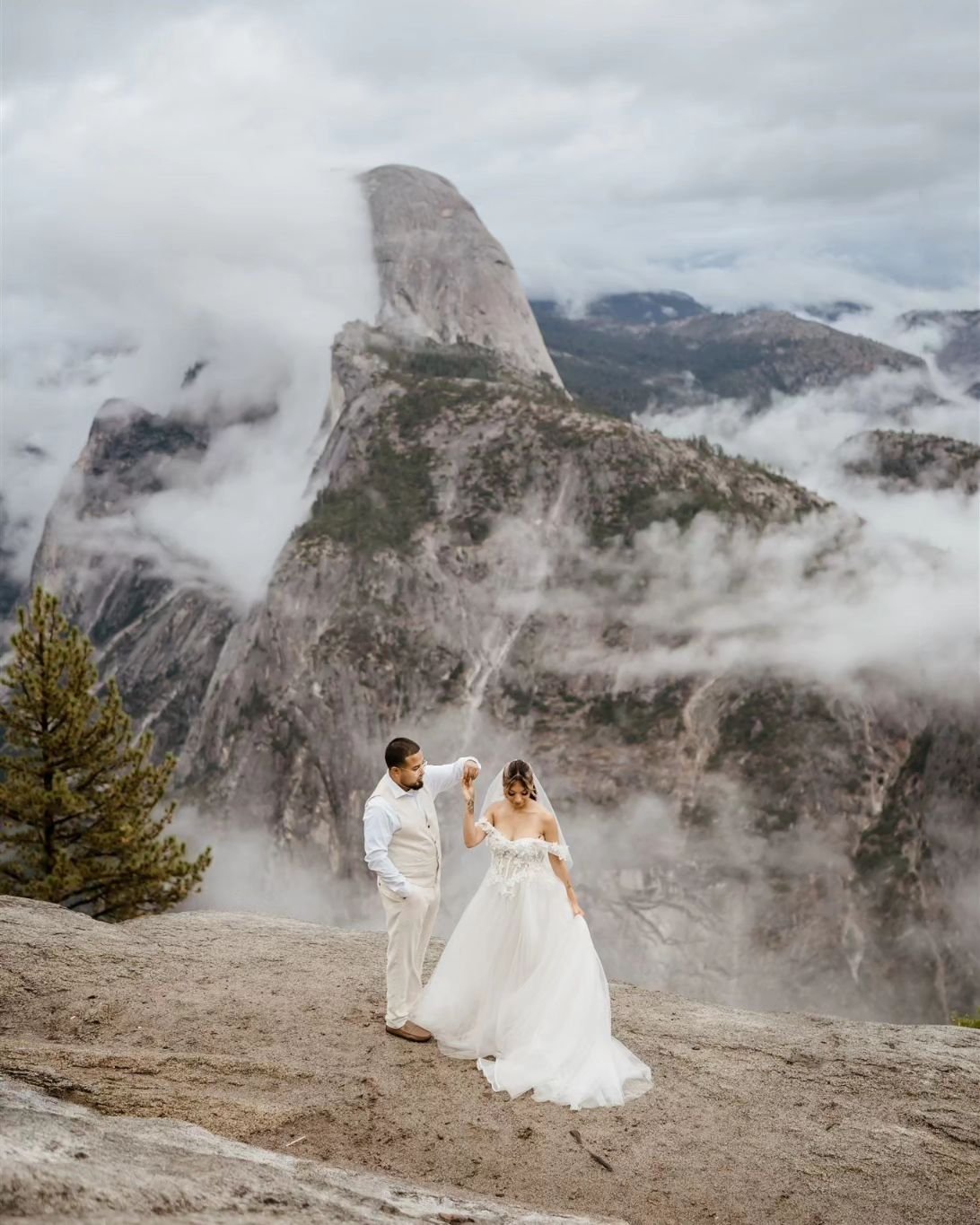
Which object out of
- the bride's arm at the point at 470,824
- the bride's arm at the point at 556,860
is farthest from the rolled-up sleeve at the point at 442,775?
the bride's arm at the point at 556,860

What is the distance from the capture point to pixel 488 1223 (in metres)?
9.39

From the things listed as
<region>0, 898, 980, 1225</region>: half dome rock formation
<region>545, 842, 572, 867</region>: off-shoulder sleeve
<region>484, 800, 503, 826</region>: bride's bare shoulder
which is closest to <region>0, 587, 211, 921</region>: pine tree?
<region>0, 898, 980, 1225</region>: half dome rock formation

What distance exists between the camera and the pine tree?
1000 inches

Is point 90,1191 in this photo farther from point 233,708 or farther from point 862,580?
point 862,580

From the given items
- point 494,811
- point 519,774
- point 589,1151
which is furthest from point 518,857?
point 589,1151

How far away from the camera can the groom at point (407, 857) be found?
1315cm

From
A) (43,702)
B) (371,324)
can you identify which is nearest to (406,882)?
(43,702)

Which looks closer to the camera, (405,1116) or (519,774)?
(405,1116)

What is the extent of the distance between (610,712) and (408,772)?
386 ft

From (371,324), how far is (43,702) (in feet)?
567

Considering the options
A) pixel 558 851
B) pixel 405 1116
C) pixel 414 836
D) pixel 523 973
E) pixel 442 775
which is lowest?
pixel 405 1116

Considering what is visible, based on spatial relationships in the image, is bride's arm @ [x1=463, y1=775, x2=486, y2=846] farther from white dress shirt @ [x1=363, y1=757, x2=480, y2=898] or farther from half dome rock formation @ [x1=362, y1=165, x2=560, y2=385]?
half dome rock formation @ [x1=362, y1=165, x2=560, y2=385]

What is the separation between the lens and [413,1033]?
13.9 meters

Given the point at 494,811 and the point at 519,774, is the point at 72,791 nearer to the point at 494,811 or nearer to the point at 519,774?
the point at 494,811
